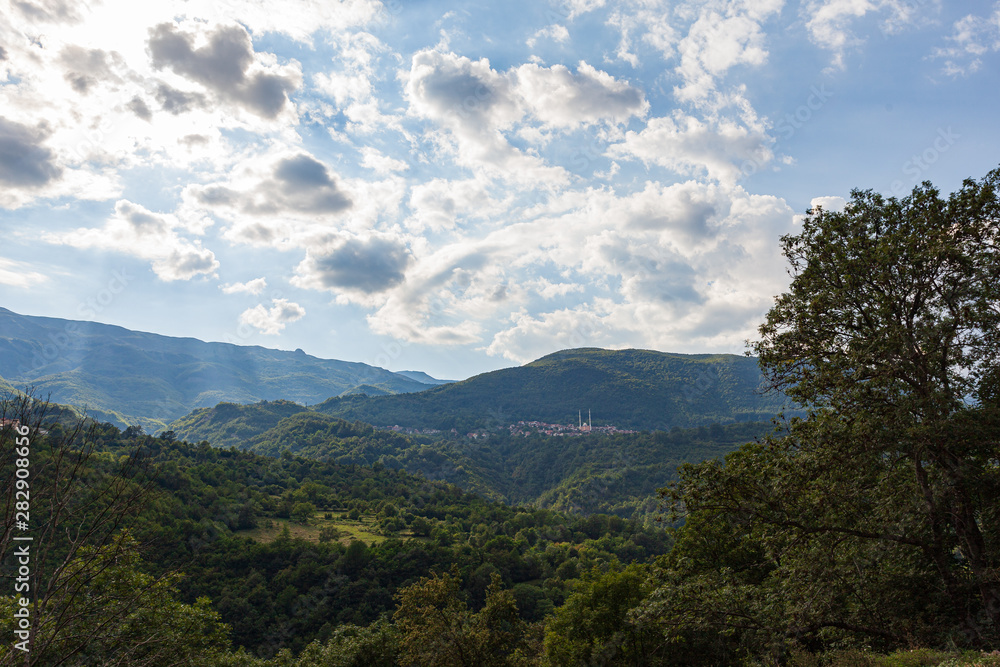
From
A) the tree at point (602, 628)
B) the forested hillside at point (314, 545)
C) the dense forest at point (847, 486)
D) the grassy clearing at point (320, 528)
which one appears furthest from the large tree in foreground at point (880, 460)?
the grassy clearing at point (320, 528)

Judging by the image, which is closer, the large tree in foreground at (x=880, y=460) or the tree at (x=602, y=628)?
the large tree in foreground at (x=880, y=460)

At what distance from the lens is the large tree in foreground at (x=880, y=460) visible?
1054 centimetres

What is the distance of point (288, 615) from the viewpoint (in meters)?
56.8

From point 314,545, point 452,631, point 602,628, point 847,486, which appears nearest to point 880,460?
point 847,486

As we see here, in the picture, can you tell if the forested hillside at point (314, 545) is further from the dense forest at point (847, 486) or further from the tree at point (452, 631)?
the dense forest at point (847, 486)

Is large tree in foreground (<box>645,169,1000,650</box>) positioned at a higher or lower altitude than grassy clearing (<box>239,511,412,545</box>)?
higher

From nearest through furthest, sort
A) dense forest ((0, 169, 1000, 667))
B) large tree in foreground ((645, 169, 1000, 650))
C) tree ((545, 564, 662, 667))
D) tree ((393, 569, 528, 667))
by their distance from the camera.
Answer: dense forest ((0, 169, 1000, 667)), large tree in foreground ((645, 169, 1000, 650)), tree ((545, 564, 662, 667)), tree ((393, 569, 528, 667))

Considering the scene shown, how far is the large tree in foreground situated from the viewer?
1054 cm

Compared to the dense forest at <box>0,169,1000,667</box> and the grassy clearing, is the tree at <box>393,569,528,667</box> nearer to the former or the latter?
the dense forest at <box>0,169,1000,667</box>

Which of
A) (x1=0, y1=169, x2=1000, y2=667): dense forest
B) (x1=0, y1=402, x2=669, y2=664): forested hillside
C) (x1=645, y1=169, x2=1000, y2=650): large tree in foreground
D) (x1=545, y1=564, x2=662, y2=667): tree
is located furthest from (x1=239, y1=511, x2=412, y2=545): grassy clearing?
(x1=645, y1=169, x2=1000, y2=650): large tree in foreground

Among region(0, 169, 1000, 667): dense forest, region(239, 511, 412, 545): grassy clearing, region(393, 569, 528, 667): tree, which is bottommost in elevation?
region(239, 511, 412, 545): grassy clearing

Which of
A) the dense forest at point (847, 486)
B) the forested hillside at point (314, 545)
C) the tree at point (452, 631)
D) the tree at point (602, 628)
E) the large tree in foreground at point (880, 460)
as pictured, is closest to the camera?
the dense forest at point (847, 486)

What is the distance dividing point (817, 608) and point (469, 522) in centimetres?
10178

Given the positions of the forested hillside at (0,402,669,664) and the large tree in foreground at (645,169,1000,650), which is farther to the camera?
the forested hillside at (0,402,669,664)
